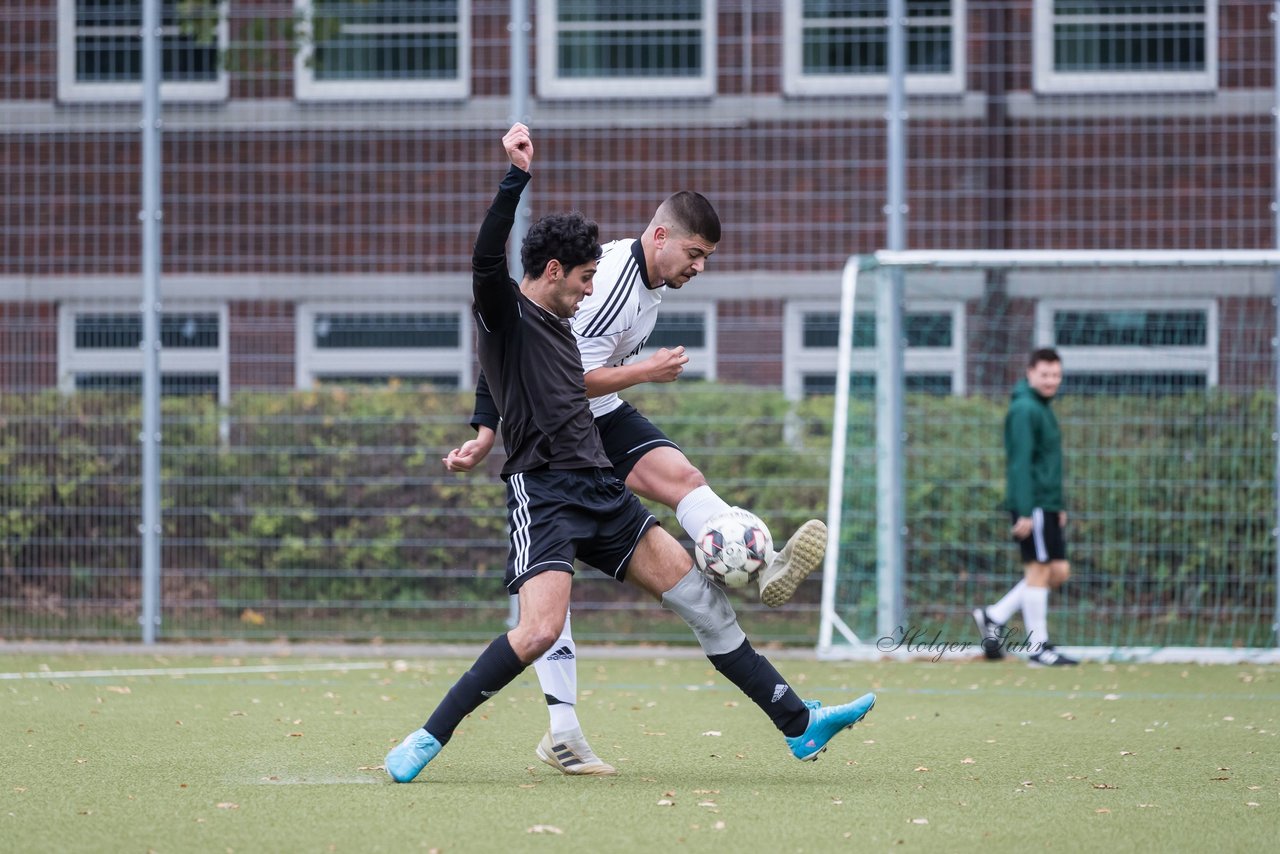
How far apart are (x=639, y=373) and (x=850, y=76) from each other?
20.6ft

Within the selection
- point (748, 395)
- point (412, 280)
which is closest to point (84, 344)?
point (412, 280)

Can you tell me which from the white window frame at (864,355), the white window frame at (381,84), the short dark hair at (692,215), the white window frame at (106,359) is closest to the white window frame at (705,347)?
the white window frame at (864,355)

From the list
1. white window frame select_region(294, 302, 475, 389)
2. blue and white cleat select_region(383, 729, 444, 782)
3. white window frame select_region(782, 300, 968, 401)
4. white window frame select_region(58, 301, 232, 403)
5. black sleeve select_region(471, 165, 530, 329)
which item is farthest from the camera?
white window frame select_region(294, 302, 475, 389)

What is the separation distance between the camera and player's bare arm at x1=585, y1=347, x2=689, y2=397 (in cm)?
518

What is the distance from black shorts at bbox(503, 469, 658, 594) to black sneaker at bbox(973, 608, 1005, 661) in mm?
4826

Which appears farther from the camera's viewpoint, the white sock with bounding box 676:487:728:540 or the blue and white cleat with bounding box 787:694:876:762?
the white sock with bounding box 676:487:728:540

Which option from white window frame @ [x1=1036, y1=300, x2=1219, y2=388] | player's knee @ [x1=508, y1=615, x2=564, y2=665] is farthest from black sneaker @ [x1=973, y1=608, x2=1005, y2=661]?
player's knee @ [x1=508, y1=615, x2=564, y2=665]

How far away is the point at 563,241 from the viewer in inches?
205

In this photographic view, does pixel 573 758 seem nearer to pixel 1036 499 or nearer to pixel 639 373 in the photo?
pixel 639 373

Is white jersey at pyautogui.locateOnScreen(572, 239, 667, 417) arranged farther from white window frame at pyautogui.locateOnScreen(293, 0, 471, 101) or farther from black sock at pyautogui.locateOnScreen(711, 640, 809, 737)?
white window frame at pyautogui.locateOnScreen(293, 0, 471, 101)

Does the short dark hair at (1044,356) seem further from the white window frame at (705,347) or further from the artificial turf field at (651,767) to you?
the white window frame at (705,347)

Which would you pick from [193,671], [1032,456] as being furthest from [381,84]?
[1032,456]

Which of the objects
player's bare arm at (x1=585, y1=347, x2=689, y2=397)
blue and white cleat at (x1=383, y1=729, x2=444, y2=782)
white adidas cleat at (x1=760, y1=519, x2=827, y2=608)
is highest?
player's bare arm at (x1=585, y1=347, x2=689, y2=397)

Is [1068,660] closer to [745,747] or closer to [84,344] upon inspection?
[745,747]
